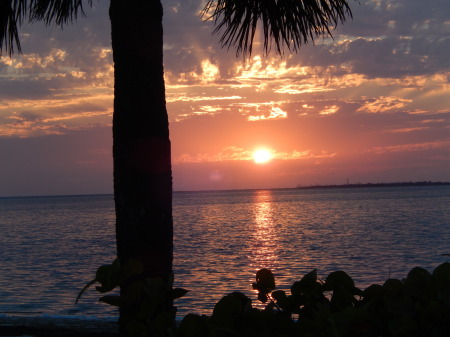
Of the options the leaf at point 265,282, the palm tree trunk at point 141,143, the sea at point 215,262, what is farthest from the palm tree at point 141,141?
the sea at point 215,262

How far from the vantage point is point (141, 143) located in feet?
14.1

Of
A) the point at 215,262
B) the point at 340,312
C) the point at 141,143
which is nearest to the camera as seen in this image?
the point at 340,312

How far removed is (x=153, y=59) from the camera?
448cm

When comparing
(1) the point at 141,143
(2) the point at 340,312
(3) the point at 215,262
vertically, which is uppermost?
(1) the point at 141,143

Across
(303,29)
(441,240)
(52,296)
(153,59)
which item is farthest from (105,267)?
(441,240)

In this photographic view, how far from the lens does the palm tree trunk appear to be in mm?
4219

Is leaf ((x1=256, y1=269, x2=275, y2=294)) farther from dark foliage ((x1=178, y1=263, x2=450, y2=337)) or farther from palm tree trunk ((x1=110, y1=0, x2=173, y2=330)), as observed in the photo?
palm tree trunk ((x1=110, y1=0, x2=173, y2=330))

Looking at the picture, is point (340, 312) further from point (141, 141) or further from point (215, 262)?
point (215, 262)

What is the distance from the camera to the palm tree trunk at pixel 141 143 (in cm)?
422

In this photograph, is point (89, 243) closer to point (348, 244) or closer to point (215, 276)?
point (348, 244)

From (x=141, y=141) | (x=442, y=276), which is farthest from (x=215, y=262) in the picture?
(x=442, y=276)

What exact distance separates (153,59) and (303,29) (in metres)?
1.55

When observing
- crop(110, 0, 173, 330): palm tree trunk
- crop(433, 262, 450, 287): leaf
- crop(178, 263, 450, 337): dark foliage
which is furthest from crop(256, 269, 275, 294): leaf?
crop(110, 0, 173, 330): palm tree trunk

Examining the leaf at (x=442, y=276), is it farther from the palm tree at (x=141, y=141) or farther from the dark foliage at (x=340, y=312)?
the palm tree at (x=141, y=141)
